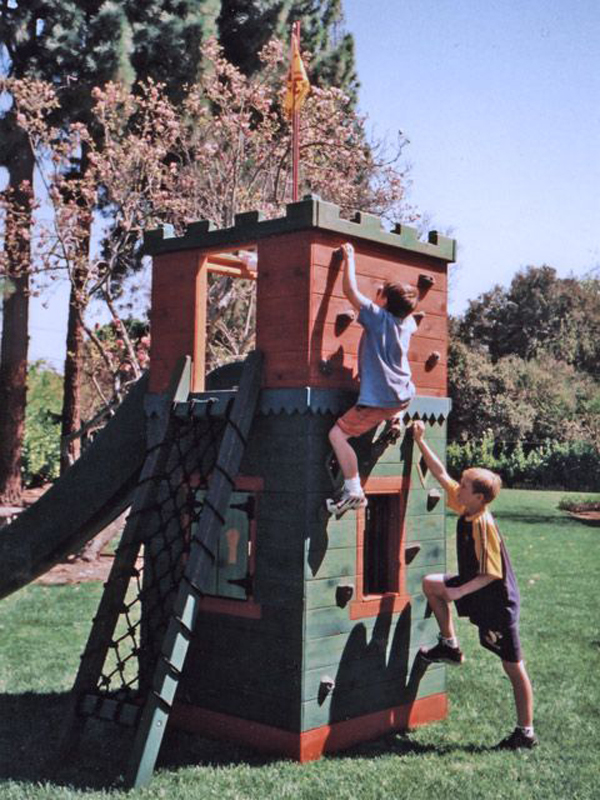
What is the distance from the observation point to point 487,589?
618 centimetres

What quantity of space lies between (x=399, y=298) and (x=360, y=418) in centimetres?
81

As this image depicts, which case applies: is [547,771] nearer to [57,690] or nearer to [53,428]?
[57,690]

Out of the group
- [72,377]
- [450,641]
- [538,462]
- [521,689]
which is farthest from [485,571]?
[538,462]

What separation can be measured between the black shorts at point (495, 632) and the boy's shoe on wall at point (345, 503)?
3.17 feet

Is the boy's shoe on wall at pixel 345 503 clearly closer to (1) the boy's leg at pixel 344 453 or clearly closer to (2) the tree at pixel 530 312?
(1) the boy's leg at pixel 344 453

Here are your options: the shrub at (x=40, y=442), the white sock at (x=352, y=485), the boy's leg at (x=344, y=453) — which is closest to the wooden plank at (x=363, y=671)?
the white sock at (x=352, y=485)

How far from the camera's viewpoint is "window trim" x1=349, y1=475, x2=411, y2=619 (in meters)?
6.29

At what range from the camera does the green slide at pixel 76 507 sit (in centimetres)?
684

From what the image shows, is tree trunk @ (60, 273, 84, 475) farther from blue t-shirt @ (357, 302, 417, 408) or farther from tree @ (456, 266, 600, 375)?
tree @ (456, 266, 600, 375)

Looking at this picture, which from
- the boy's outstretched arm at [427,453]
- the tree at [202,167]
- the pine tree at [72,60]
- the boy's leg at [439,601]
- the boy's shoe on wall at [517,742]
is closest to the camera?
the boy's shoe on wall at [517,742]

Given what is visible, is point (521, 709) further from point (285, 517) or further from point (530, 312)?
point (530, 312)

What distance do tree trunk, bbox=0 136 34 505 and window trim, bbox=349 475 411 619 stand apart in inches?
527

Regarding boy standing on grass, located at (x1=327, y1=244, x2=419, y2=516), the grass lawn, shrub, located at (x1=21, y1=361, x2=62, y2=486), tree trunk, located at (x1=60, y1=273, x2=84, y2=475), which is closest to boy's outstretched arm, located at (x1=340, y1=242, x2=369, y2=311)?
boy standing on grass, located at (x1=327, y1=244, x2=419, y2=516)

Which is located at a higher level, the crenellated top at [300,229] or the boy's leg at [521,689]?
the crenellated top at [300,229]
